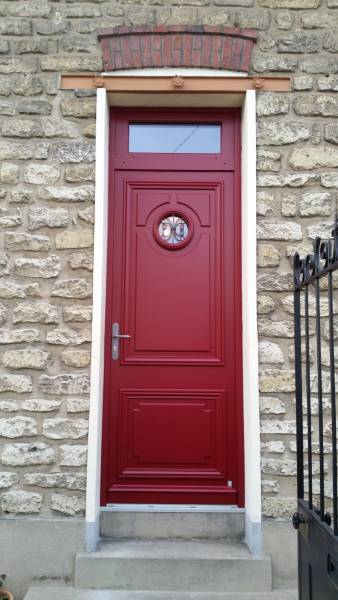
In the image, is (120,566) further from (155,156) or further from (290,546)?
(155,156)

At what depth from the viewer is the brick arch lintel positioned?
3.53 m

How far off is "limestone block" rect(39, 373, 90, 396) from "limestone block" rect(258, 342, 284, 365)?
119 centimetres

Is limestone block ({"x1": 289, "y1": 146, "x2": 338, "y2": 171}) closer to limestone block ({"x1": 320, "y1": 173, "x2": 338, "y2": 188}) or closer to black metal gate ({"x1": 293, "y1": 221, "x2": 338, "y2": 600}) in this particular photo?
limestone block ({"x1": 320, "y1": 173, "x2": 338, "y2": 188})

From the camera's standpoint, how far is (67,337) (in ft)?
11.1

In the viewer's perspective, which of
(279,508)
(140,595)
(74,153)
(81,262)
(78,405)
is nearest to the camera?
(140,595)

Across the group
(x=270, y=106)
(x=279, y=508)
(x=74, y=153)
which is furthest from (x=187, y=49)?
(x=279, y=508)

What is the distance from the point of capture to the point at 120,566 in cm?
308

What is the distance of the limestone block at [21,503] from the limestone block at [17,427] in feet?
1.26

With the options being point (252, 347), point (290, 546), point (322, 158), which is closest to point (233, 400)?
point (252, 347)

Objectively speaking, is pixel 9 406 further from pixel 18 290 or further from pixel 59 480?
pixel 18 290

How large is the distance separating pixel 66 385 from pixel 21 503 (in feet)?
2.66

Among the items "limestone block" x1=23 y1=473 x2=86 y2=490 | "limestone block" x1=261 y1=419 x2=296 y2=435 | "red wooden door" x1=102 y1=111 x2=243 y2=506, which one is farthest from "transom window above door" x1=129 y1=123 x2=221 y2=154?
"limestone block" x1=23 y1=473 x2=86 y2=490

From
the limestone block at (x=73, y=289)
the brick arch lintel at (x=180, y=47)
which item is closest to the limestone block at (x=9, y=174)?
the limestone block at (x=73, y=289)

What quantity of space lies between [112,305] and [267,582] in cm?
206
